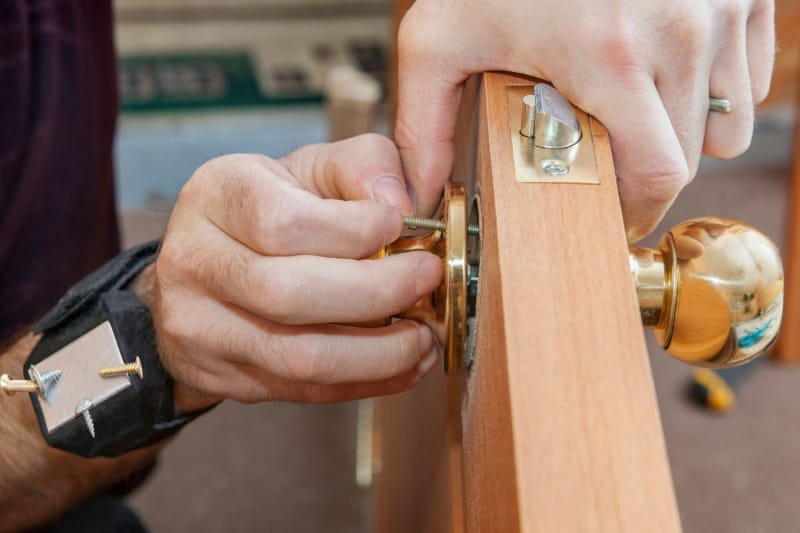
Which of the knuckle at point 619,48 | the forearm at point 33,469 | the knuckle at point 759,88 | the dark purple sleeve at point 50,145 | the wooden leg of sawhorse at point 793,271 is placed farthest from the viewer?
the wooden leg of sawhorse at point 793,271

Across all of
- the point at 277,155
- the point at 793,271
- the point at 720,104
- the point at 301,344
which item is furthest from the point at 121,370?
the point at 277,155

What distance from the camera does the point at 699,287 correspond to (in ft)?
1.35

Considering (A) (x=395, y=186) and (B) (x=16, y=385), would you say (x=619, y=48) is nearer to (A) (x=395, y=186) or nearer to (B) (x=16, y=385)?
(A) (x=395, y=186)

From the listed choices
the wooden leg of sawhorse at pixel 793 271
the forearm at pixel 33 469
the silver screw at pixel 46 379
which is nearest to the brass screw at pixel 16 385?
the silver screw at pixel 46 379

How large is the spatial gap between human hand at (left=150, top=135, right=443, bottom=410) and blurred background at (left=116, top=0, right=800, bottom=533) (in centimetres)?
80

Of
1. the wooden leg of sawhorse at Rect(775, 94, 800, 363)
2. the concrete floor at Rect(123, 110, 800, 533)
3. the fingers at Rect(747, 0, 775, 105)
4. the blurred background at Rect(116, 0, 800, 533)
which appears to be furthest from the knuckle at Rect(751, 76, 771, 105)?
the wooden leg of sawhorse at Rect(775, 94, 800, 363)

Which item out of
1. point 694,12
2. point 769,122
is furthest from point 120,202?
point 694,12

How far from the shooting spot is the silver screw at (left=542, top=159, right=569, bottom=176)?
0.37 m

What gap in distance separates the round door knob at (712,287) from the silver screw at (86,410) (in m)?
0.34

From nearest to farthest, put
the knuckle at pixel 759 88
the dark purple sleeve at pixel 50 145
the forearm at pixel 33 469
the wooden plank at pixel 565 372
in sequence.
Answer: the wooden plank at pixel 565 372, the knuckle at pixel 759 88, the forearm at pixel 33 469, the dark purple sleeve at pixel 50 145

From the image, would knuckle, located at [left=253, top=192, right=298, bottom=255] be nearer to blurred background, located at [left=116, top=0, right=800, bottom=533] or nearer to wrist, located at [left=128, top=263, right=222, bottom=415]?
wrist, located at [left=128, top=263, right=222, bottom=415]

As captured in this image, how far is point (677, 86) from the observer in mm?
446

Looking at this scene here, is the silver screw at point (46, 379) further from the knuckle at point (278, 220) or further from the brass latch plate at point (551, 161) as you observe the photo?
the brass latch plate at point (551, 161)

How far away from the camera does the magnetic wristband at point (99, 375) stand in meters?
0.53
